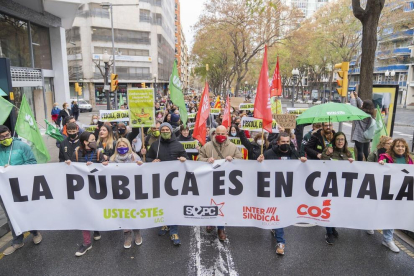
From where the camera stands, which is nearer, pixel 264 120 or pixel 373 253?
pixel 373 253

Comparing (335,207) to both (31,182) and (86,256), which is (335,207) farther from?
(31,182)

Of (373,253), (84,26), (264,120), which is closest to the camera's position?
(373,253)

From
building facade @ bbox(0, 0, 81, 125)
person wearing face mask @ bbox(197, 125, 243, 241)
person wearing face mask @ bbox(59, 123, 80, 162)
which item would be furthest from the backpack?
building facade @ bbox(0, 0, 81, 125)

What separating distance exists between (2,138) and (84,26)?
47.5 meters

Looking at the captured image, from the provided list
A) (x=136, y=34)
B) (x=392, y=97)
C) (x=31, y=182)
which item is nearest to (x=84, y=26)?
(x=136, y=34)

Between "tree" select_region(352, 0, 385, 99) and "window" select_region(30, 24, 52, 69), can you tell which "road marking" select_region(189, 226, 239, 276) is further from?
"window" select_region(30, 24, 52, 69)

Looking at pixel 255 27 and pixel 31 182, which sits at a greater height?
pixel 255 27

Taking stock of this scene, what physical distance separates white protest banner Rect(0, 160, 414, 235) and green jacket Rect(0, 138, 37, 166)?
1.23 feet

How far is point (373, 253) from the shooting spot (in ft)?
14.8

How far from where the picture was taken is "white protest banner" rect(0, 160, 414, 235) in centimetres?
434

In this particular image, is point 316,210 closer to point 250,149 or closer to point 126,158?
point 250,149

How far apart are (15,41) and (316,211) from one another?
1526 centimetres

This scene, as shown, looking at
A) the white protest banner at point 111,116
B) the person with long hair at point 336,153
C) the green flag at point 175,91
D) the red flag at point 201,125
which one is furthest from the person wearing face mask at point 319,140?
the white protest banner at point 111,116

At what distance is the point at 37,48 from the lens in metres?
16.2
